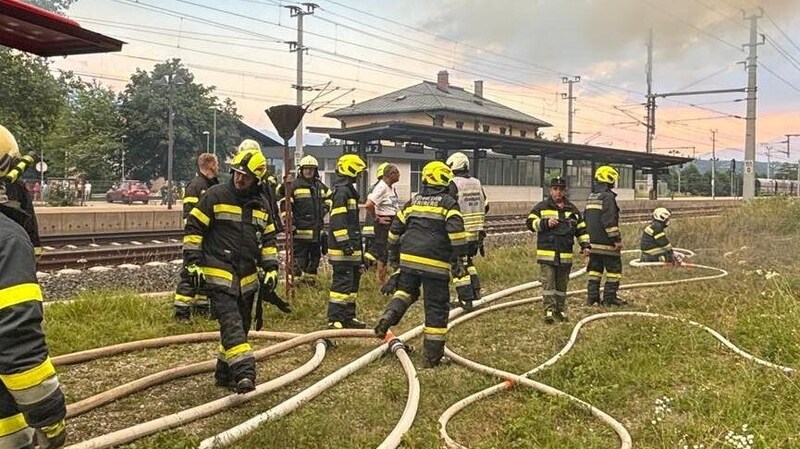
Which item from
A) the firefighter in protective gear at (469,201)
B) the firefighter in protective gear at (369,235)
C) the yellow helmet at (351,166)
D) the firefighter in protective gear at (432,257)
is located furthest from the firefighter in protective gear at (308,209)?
the firefighter in protective gear at (432,257)

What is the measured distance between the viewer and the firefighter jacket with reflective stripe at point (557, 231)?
7.38 m

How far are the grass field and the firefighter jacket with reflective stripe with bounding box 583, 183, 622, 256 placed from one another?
818mm

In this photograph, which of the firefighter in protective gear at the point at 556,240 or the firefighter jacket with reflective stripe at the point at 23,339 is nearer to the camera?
the firefighter jacket with reflective stripe at the point at 23,339

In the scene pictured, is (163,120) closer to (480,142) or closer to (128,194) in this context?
(128,194)

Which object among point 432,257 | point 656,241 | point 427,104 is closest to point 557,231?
point 432,257

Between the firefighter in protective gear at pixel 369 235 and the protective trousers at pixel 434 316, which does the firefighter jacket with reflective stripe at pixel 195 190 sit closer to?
the protective trousers at pixel 434 316

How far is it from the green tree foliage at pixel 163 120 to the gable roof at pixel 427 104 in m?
10.7

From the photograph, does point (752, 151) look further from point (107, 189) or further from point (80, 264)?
point (107, 189)

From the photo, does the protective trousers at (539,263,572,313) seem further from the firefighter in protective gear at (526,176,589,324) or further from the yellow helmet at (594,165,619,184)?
the yellow helmet at (594,165,619,184)

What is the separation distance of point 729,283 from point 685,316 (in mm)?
2606

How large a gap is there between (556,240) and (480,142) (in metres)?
17.9

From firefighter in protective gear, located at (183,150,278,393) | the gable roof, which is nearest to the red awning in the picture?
firefighter in protective gear, located at (183,150,278,393)

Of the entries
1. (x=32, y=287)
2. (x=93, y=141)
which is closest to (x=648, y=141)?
(x=93, y=141)

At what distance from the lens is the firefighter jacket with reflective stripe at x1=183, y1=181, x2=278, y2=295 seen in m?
4.66
